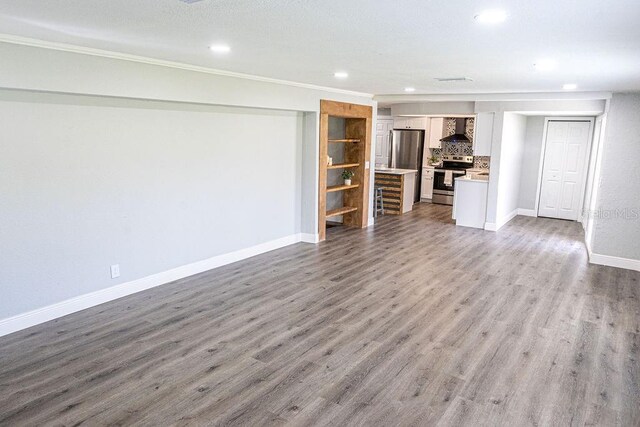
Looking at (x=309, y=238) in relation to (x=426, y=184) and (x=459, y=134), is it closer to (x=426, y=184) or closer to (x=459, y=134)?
(x=426, y=184)

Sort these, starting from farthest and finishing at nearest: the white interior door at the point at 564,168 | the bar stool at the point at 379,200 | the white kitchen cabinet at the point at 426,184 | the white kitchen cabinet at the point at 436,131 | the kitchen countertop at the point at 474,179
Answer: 1. the white kitchen cabinet at the point at 426,184
2. the white kitchen cabinet at the point at 436,131
3. the bar stool at the point at 379,200
4. the white interior door at the point at 564,168
5. the kitchen countertop at the point at 474,179

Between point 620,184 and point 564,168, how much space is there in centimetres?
342

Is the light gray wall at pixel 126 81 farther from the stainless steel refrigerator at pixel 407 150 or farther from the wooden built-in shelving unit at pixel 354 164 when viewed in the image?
the stainless steel refrigerator at pixel 407 150

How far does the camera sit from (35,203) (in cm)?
368

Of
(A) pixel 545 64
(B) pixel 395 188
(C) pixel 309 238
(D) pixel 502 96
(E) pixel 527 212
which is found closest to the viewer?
(A) pixel 545 64

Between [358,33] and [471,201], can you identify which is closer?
[358,33]

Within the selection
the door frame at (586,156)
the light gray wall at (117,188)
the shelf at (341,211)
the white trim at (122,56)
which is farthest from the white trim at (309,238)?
the door frame at (586,156)

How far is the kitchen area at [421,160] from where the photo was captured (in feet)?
31.2

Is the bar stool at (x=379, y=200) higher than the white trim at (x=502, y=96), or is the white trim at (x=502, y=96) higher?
the white trim at (x=502, y=96)

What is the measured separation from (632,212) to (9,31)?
6.89 m

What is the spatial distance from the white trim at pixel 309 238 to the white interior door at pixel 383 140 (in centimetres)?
485

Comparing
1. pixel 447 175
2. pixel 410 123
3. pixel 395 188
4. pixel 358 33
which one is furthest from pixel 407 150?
pixel 358 33

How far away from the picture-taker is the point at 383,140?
1119 centimetres

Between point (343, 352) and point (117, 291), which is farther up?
point (117, 291)
